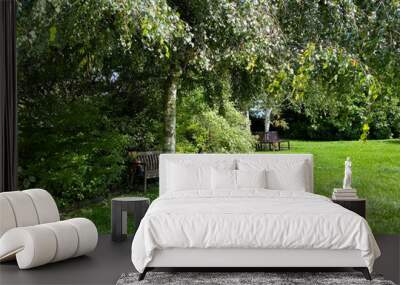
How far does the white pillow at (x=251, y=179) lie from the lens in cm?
613

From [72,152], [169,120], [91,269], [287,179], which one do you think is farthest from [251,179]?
[72,152]

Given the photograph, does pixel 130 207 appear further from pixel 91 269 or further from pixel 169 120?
pixel 169 120

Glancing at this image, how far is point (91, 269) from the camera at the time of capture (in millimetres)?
5062

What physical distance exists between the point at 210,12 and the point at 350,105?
1971 mm

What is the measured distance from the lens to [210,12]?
726 centimetres

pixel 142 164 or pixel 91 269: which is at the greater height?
pixel 142 164

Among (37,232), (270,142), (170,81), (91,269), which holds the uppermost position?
(170,81)

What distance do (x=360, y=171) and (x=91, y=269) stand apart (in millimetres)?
4023

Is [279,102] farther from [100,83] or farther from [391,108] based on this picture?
[100,83]

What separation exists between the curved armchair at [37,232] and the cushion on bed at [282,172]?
5.95 ft

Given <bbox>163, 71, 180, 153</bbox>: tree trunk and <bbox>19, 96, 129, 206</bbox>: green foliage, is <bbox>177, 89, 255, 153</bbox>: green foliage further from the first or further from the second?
<bbox>19, 96, 129, 206</bbox>: green foliage

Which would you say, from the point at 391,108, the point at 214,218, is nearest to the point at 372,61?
the point at 391,108

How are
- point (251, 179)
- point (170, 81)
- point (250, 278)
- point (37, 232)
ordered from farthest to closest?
point (170, 81) → point (251, 179) → point (37, 232) → point (250, 278)

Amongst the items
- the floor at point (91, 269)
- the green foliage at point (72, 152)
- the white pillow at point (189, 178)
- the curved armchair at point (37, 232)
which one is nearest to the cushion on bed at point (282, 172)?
the white pillow at point (189, 178)
